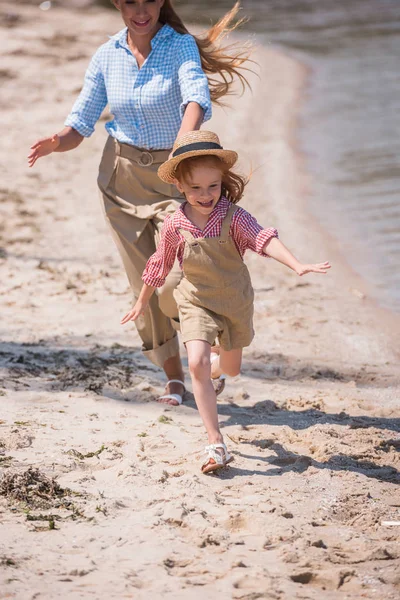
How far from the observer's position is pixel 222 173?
4246 millimetres

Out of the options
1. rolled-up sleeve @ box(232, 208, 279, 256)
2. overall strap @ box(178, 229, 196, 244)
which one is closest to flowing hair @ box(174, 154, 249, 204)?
rolled-up sleeve @ box(232, 208, 279, 256)

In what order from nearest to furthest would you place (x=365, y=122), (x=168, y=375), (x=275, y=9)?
(x=168, y=375) < (x=365, y=122) < (x=275, y=9)

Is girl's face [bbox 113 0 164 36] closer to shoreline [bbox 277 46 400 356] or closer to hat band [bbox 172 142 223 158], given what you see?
hat band [bbox 172 142 223 158]

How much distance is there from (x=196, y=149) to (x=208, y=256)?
49cm

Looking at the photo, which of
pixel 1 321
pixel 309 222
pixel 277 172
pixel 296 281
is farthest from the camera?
pixel 277 172

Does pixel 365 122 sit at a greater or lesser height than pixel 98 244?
greater

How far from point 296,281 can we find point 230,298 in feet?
10.7

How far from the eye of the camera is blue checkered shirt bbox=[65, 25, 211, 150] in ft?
15.3

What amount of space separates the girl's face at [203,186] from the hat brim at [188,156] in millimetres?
61

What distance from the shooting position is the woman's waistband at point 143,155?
477cm

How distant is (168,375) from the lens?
535 cm

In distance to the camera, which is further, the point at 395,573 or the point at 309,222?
the point at 309,222

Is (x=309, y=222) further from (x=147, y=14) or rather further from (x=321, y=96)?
(x=321, y=96)

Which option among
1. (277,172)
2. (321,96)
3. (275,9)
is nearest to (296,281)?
(277,172)
